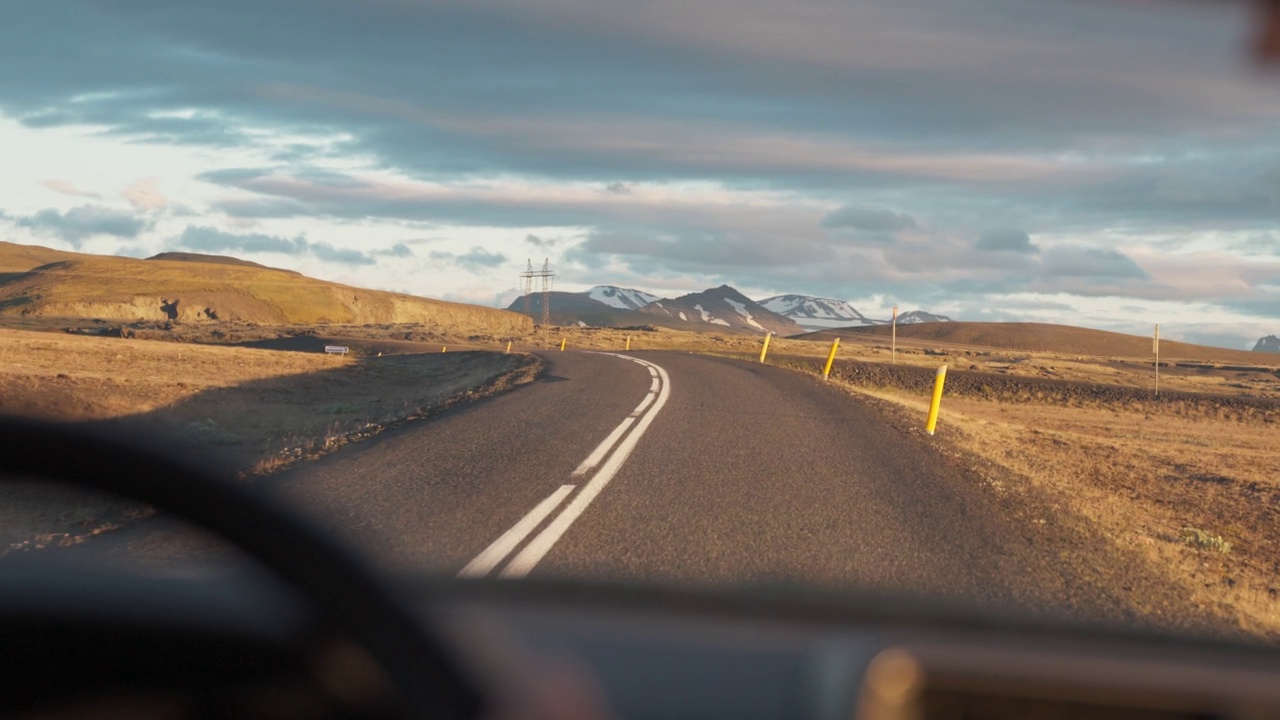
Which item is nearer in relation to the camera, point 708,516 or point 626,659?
point 626,659

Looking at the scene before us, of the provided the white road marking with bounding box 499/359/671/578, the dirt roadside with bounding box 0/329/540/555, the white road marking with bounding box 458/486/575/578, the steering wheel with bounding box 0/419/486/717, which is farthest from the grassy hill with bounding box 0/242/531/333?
the steering wheel with bounding box 0/419/486/717

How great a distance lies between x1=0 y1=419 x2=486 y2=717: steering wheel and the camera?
131cm

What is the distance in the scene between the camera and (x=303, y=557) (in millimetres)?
1389

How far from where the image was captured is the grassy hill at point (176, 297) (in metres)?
141

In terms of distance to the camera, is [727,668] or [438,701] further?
[727,668]

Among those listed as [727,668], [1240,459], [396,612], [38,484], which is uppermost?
[38,484]

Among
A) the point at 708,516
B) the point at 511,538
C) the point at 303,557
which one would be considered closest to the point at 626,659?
the point at 303,557

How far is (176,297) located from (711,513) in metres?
159

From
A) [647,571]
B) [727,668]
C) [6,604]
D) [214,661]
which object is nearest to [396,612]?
[214,661]

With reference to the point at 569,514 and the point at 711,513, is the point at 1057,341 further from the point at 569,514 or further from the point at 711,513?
the point at 569,514

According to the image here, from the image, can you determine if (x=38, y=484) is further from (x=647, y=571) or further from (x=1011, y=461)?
(x=1011, y=461)

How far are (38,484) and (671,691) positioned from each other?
1.25m

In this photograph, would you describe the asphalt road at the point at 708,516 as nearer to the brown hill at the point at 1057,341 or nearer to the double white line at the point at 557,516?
the double white line at the point at 557,516

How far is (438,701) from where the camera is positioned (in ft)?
4.39
